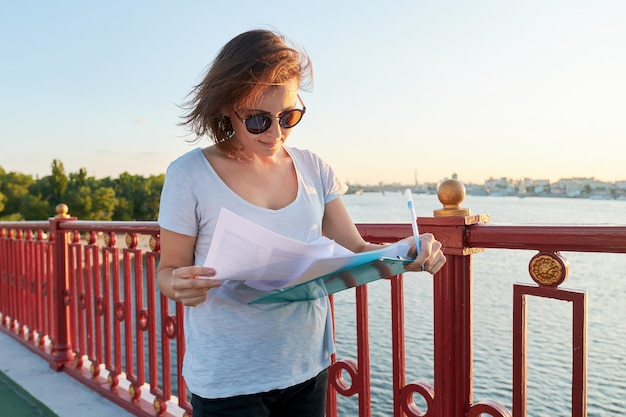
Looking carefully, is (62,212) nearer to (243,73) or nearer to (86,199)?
(243,73)

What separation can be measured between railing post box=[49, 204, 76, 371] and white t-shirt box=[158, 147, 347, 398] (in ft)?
8.67

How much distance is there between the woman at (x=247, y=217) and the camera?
1.08 m

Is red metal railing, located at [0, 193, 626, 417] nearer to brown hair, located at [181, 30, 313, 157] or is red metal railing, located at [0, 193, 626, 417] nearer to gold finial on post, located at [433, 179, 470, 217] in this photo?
gold finial on post, located at [433, 179, 470, 217]

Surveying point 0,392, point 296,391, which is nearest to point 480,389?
point 0,392

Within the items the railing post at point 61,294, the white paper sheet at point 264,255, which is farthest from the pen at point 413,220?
the railing post at point 61,294

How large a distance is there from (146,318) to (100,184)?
6220cm

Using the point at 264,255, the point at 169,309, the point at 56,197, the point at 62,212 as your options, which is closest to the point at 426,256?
the point at 264,255

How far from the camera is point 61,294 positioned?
352cm

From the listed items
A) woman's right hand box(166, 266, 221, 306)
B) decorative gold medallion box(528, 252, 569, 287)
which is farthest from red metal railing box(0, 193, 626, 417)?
woman's right hand box(166, 266, 221, 306)

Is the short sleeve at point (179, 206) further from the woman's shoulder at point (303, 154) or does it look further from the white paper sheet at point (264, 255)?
the woman's shoulder at point (303, 154)

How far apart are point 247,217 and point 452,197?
0.65 metres

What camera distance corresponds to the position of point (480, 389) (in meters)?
11.9

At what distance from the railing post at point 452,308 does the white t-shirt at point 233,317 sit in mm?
488

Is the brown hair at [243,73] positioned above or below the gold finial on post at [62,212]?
above
